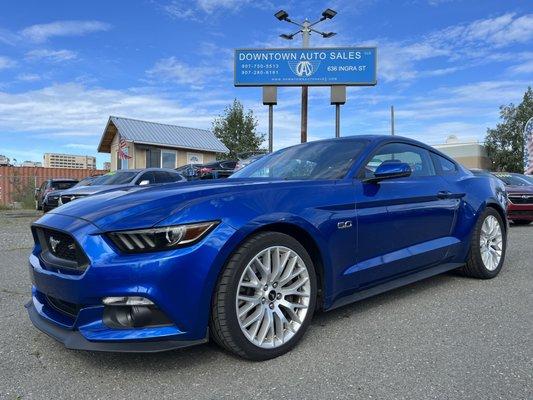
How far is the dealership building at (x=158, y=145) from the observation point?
2734cm

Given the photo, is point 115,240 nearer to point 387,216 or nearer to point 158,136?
point 387,216

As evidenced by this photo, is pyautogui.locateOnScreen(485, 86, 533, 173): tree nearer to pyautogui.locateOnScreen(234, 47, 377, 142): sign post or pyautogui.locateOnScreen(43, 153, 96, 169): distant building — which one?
pyautogui.locateOnScreen(234, 47, 377, 142): sign post

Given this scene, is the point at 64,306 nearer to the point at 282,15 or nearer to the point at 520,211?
the point at 520,211

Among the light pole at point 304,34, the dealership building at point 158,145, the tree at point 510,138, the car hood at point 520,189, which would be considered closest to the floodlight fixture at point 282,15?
the light pole at point 304,34

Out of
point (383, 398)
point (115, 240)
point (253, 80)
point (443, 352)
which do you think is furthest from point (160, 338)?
point (253, 80)

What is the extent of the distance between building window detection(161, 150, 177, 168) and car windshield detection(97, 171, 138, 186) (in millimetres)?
15373

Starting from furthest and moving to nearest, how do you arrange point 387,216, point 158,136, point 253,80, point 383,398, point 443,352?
1. point 158,136
2. point 253,80
3. point 387,216
4. point 443,352
5. point 383,398

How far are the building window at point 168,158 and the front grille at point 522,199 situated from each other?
20857 mm

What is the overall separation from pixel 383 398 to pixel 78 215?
2.05 metres

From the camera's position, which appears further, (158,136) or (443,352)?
(158,136)

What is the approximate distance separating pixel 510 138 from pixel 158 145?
35.8 m

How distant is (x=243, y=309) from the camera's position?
117 inches

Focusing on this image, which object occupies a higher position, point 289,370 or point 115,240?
point 115,240

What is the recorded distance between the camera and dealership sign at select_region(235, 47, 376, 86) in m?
22.3
